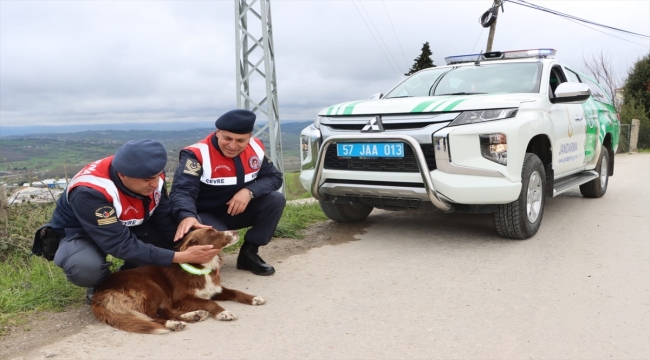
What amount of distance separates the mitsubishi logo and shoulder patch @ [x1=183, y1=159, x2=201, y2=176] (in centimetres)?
162

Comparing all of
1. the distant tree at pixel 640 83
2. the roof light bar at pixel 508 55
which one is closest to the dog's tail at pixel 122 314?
the roof light bar at pixel 508 55

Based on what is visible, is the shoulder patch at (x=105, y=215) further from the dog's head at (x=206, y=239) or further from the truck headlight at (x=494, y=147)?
the truck headlight at (x=494, y=147)

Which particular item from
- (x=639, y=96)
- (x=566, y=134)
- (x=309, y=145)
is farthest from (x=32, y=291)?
(x=639, y=96)

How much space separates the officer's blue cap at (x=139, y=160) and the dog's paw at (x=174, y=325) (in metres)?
0.85

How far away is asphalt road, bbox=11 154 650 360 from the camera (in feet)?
8.59

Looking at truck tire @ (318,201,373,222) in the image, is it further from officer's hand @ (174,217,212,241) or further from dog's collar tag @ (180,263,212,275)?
dog's collar tag @ (180,263,212,275)

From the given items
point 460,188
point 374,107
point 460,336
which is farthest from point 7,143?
point 460,336

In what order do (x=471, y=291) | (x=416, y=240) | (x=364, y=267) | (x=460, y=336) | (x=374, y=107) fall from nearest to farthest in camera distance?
(x=460, y=336), (x=471, y=291), (x=364, y=267), (x=374, y=107), (x=416, y=240)

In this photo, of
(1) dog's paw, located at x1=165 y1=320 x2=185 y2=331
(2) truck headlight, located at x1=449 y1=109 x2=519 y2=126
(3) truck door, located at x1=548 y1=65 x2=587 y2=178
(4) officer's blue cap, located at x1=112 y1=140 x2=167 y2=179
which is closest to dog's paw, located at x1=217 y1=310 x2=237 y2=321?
(1) dog's paw, located at x1=165 y1=320 x2=185 y2=331

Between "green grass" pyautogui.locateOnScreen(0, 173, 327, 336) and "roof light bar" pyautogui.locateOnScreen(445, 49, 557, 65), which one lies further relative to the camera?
"roof light bar" pyautogui.locateOnScreen(445, 49, 557, 65)

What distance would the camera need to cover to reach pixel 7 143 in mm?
6020

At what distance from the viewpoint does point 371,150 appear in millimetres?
4512

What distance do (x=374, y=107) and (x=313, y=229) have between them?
165cm

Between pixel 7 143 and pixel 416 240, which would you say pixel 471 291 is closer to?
pixel 416 240
